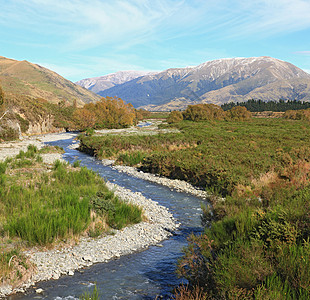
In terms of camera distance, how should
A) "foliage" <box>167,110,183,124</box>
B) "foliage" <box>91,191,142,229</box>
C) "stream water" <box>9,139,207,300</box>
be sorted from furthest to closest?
"foliage" <box>167,110,183,124</box>
"foliage" <box>91,191,142,229</box>
"stream water" <box>9,139,207,300</box>

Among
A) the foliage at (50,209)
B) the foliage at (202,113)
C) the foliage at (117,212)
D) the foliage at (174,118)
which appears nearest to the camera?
the foliage at (50,209)

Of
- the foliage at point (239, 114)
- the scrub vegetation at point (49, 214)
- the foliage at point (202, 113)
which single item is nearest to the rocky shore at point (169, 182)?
the scrub vegetation at point (49, 214)

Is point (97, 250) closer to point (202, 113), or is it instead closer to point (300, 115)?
point (202, 113)

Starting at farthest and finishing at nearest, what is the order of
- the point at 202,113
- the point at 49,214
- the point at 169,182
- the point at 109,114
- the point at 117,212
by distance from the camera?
1. the point at 202,113
2. the point at 109,114
3. the point at 169,182
4. the point at 117,212
5. the point at 49,214

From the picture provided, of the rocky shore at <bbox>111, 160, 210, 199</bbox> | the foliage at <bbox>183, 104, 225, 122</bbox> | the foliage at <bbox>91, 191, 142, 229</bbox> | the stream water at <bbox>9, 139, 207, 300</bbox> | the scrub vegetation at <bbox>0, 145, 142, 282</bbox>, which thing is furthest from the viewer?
the foliage at <bbox>183, 104, 225, 122</bbox>

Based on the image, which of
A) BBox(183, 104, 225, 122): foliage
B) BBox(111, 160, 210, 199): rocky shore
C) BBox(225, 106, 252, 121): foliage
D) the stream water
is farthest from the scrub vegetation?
BBox(225, 106, 252, 121): foliage

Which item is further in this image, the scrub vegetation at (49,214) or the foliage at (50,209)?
the foliage at (50,209)

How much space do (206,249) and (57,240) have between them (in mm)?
4868

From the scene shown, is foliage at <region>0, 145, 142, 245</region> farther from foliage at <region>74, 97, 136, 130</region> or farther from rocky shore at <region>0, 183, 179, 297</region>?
foliage at <region>74, 97, 136, 130</region>

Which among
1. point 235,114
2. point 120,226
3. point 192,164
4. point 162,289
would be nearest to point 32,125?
point 192,164

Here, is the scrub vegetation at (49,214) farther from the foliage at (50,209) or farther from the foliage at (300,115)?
the foliage at (300,115)

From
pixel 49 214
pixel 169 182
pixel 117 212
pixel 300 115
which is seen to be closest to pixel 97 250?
pixel 49 214

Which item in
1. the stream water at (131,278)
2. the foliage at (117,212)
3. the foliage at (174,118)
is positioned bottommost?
the stream water at (131,278)

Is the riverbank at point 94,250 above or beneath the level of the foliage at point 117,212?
beneath
